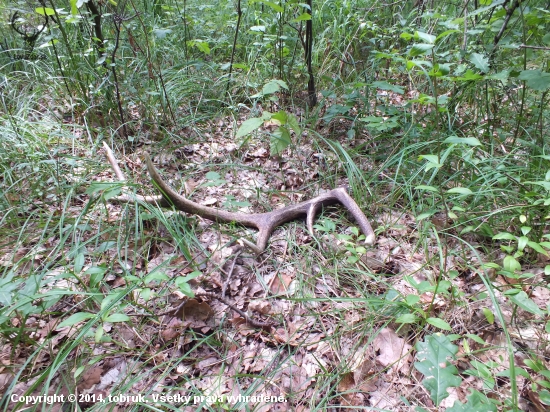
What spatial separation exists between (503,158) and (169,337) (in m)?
2.11

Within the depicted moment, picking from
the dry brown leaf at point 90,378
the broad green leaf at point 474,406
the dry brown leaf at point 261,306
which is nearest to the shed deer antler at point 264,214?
the dry brown leaf at point 261,306

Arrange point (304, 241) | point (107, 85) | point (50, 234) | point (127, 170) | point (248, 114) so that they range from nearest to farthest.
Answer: point (50, 234) → point (304, 241) → point (127, 170) → point (107, 85) → point (248, 114)

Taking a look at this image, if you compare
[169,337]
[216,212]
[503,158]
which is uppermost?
[503,158]

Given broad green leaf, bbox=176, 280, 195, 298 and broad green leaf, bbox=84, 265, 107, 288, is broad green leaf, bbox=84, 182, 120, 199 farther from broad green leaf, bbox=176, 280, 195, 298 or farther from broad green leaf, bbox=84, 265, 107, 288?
broad green leaf, bbox=176, 280, 195, 298

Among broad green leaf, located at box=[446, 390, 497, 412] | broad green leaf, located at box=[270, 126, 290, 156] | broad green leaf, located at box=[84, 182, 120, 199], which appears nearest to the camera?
broad green leaf, located at box=[446, 390, 497, 412]

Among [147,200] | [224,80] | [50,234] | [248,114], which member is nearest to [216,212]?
[147,200]

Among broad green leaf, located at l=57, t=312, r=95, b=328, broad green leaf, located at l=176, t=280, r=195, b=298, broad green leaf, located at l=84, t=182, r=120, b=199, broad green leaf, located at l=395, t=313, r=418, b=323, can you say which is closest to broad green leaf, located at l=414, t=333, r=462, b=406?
broad green leaf, located at l=395, t=313, r=418, b=323

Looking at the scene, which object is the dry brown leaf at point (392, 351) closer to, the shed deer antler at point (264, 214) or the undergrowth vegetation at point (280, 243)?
the undergrowth vegetation at point (280, 243)

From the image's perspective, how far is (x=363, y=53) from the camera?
11.0 feet

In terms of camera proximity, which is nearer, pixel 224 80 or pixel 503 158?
pixel 503 158

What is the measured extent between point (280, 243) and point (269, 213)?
21 centimetres

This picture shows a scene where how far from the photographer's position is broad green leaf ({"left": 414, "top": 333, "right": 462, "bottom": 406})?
924 millimetres

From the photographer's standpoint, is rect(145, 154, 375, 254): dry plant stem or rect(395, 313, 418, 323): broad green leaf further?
rect(145, 154, 375, 254): dry plant stem

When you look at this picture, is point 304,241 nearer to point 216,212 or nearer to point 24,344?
point 216,212
